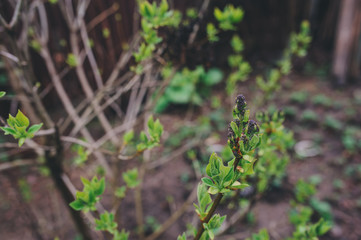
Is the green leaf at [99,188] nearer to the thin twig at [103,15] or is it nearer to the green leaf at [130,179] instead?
the green leaf at [130,179]

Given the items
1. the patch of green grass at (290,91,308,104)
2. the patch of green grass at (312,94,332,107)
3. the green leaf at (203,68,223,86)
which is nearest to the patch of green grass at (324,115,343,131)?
the patch of green grass at (312,94,332,107)

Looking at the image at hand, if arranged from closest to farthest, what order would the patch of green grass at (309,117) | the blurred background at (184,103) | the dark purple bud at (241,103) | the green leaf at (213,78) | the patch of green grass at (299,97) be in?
the dark purple bud at (241,103) < the blurred background at (184,103) < the patch of green grass at (309,117) < the patch of green grass at (299,97) < the green leaf at (213,78)

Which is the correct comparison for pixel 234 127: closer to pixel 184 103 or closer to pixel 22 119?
pixel 22 119

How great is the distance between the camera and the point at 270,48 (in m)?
5.80

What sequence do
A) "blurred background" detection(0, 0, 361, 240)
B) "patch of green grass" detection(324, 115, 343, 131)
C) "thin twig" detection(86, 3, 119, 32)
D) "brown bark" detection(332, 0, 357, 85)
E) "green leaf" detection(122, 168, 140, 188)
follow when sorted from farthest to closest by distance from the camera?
"brown bark" detection(332, 0, 357, 85) < "patch of green grass" detection(324, 115, 343, 131) < "thin twig" detection(86, 3, 119, 32) < "blurred background" detection(0, 0, 361, 240) < "green leaf" detection(122, 168, 140, 188)

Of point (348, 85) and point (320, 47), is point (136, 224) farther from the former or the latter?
point (320, 47)

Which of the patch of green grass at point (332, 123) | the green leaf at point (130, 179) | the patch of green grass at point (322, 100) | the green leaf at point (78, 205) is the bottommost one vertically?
the patch of green grass at point (332, 123)

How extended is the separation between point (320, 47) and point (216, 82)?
9.03 feet

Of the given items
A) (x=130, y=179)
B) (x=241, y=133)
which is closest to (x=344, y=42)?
(x=130, y=179)

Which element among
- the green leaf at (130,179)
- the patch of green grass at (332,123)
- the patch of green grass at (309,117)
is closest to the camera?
the green leaf at (130,179)

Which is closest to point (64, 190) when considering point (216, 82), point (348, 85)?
point (216, 82)

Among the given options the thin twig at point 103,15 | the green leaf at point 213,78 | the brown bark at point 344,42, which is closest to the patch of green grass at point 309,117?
the brown bark at point 344,42

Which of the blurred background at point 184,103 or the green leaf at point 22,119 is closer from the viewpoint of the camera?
the green leaf at point 22,119

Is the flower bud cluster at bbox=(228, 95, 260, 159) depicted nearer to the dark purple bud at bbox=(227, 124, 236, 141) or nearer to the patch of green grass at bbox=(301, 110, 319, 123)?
the dark purple bud at bbox=(227, 124, 236, 141)
